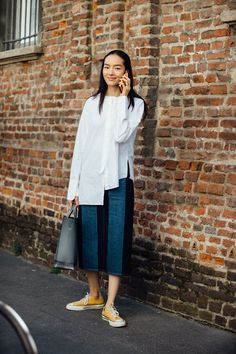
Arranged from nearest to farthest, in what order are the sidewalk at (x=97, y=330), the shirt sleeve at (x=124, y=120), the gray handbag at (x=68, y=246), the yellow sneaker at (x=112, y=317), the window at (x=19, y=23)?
the sidewalk at (x=97, y=330) < the shirt sleeve at (x=124, y=120) < the yellow sneaker at (x=112, y=317) < the gray handbag at (x=68, y=246) < the window at (x=19, y=23)

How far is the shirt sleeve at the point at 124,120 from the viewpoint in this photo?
17.3 ft

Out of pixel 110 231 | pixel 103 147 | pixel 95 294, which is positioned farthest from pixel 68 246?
pixel 103 147

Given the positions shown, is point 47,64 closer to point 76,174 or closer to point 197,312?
point 76,174

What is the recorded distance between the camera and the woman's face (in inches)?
212

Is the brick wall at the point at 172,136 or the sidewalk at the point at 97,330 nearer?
the sidewalk at the point at 97,330

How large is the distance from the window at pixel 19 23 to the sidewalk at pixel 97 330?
336 cm

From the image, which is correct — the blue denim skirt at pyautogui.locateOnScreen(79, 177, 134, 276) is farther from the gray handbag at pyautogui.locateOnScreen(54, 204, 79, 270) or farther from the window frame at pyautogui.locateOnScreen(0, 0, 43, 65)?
the window frame at pyautogui.locateOnScreen(0, 0, 43, 65)

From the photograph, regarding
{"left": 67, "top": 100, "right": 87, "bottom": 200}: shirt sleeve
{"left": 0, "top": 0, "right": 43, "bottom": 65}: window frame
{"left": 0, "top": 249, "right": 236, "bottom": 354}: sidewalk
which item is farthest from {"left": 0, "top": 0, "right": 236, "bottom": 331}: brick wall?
{"left": 67, "top": 100, "right": 87, "bottom": 200}: shirt sleeve

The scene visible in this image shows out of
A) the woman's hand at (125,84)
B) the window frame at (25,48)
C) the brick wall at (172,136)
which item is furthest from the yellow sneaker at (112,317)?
the window frame at (25,48)

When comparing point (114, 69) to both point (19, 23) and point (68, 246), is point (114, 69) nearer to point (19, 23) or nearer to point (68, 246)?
point (68, 246)

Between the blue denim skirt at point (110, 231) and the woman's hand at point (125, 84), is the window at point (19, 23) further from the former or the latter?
the blue denim skirt at point (110, 231)

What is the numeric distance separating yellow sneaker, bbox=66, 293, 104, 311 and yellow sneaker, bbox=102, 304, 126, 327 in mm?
301

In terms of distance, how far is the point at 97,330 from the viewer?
5.29m

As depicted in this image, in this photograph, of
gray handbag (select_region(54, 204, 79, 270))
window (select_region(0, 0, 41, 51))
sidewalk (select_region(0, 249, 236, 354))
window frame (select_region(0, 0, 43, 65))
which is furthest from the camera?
window (select_region(0, 0, 41, 51))
